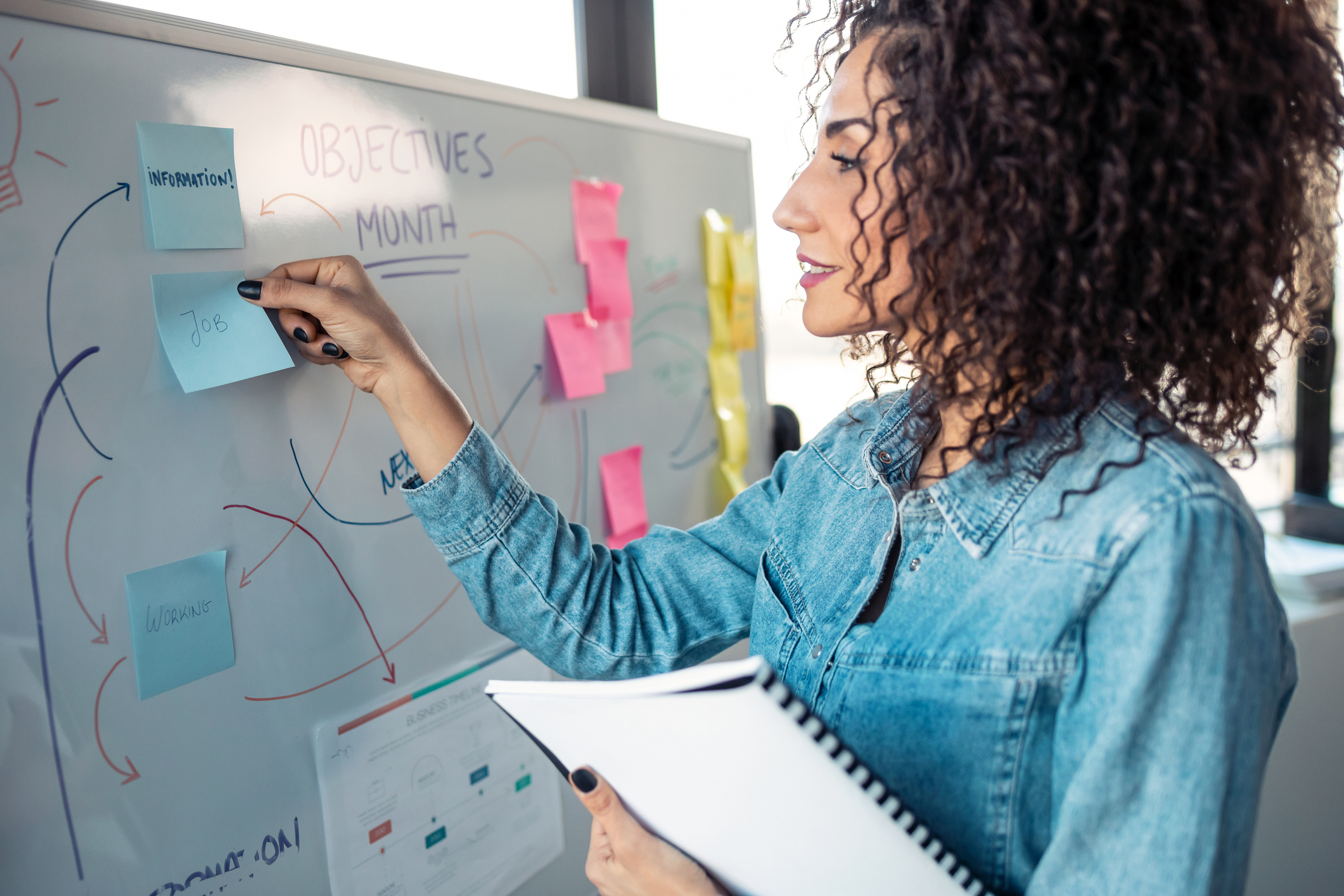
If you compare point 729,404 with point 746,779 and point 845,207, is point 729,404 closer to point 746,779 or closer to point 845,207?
point 845,207

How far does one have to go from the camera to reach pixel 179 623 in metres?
0.67

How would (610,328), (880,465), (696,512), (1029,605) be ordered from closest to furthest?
(1029,605), (880,465), (610,328), (696,512)

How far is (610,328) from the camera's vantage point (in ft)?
3.63

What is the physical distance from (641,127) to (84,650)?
0.88m

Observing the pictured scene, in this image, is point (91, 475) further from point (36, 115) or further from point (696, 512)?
point (696, 512)

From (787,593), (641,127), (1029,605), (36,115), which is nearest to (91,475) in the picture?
(36,115)

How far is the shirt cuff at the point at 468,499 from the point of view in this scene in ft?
2.41

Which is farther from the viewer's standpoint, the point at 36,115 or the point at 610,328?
the point at 610,328

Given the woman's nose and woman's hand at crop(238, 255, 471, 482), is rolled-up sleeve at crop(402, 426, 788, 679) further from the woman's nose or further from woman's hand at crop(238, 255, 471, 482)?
the woman's nose

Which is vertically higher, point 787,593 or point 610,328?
point 610,328

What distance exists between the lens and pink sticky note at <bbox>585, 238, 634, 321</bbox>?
1.07 metres

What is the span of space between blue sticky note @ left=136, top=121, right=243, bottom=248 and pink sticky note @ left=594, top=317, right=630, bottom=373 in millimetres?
473

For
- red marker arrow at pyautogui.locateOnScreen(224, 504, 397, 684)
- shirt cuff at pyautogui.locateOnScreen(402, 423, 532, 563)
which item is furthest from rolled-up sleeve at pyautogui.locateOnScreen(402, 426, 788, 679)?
red marker arrow at pyautogui.locateOnScreen(224, 504, 397, 684)

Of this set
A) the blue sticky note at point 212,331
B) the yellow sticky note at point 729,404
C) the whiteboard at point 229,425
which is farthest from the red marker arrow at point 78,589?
the yellow sticky note at point 729,404
